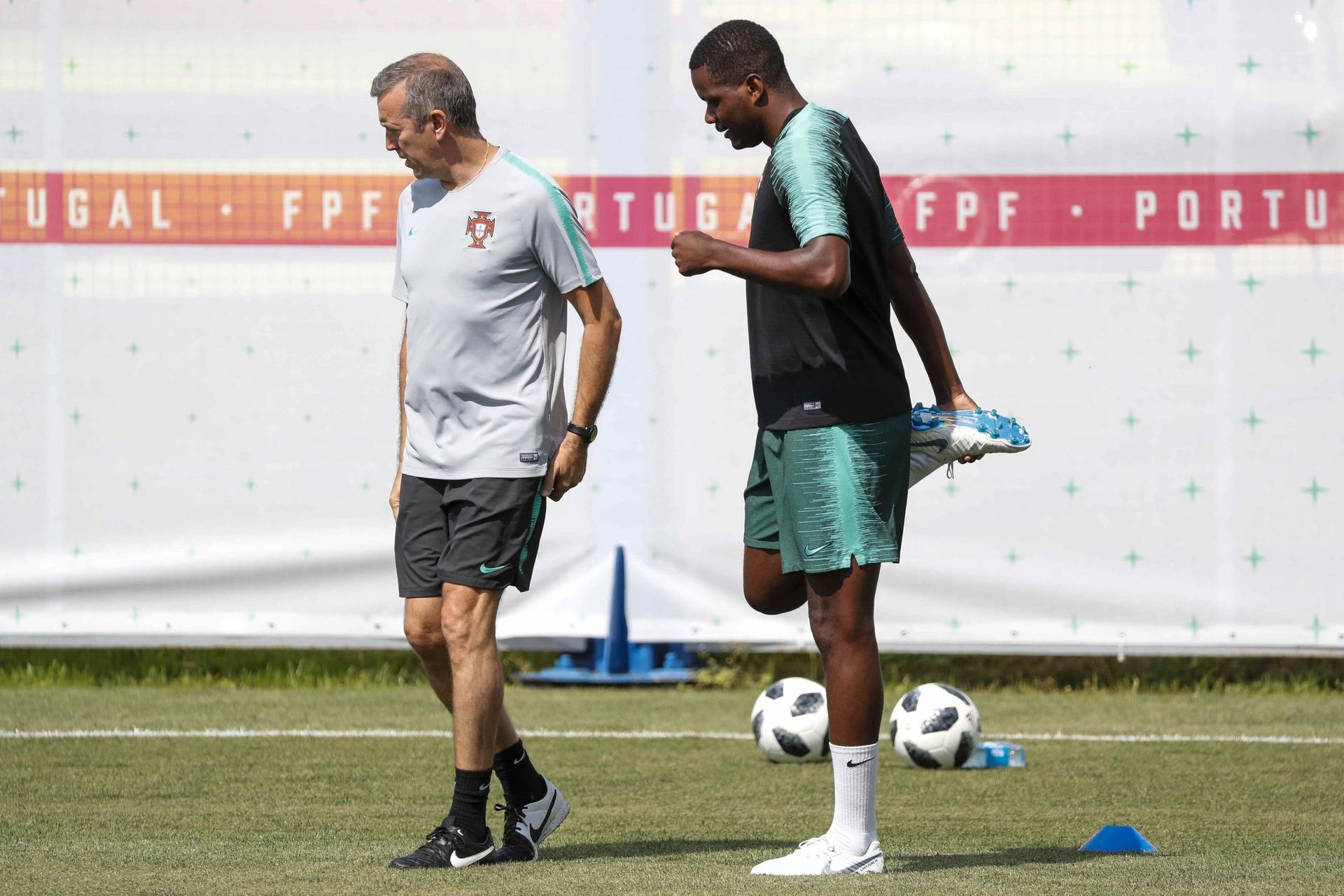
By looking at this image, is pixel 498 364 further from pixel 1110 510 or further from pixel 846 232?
pixel 1110 510

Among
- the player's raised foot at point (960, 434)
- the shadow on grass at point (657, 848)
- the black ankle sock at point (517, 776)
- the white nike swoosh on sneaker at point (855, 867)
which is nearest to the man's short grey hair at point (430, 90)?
the player's raised foot at point (960, 434)

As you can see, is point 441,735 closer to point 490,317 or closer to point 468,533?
point 468,533

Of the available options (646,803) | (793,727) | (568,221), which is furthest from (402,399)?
(793,727)

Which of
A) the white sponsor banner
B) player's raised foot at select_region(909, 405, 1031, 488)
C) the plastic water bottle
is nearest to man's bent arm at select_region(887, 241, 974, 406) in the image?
player's raised foot at select_region(909, 405, 1031, 488)

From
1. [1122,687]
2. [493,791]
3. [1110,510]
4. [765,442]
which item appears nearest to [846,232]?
[765,442]

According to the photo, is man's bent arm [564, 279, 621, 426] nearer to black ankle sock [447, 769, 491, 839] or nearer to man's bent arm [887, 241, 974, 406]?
man's bent arm [887, 241, 974, 406]

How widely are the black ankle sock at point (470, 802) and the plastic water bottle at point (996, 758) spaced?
8.16 ft

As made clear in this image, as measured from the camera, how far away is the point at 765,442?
165 inches

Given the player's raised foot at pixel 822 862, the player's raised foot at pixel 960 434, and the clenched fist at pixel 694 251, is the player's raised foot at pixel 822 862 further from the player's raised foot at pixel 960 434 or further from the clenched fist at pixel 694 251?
the clenched fist at pixel 694 251

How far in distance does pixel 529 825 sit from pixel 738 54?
5.94 ft

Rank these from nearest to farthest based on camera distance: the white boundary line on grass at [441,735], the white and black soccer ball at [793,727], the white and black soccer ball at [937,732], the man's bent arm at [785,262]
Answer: the man's bent arm at [785,262]
the white and black soccer ball at [937,732]
the white and black soccer ball at [793,727]
the white boundary line on grass at [441,735]

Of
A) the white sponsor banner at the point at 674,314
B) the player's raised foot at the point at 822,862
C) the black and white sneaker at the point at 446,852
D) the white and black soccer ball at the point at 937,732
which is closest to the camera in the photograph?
the player's raised foot at the point at 822,862

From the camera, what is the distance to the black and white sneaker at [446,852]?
4125mm

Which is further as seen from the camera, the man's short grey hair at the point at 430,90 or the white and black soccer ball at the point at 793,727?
the white and black soccer ball at the point at 793,727
